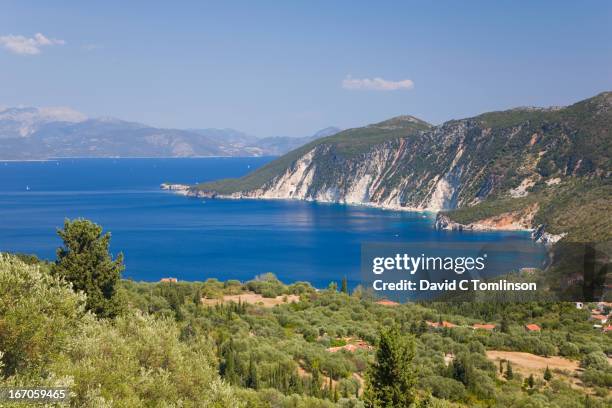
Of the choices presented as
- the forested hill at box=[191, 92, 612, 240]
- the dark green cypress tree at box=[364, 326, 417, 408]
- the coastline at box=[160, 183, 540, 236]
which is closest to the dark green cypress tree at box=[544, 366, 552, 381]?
the dark green cypress tree at box=[364, 326, 417, 408]

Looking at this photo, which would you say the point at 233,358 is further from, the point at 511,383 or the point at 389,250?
the point at 389,250

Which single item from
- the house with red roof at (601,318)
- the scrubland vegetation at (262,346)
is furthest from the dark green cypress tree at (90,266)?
the house with red roof at (601,318)

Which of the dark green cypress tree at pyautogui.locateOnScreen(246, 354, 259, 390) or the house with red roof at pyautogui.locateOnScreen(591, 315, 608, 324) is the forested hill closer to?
the house with red roof at pyautogui.locateOnScreen(591, 315, 608, 324)

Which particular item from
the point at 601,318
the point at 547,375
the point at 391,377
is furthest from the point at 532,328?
the point at 391,377

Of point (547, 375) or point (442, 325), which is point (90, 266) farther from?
point (442, 325)

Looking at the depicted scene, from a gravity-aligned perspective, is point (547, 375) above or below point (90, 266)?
below

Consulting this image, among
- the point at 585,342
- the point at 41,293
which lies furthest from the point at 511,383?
the point at 41,293

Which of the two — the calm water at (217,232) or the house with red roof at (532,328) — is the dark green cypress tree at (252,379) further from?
the calm water at (217,232)
